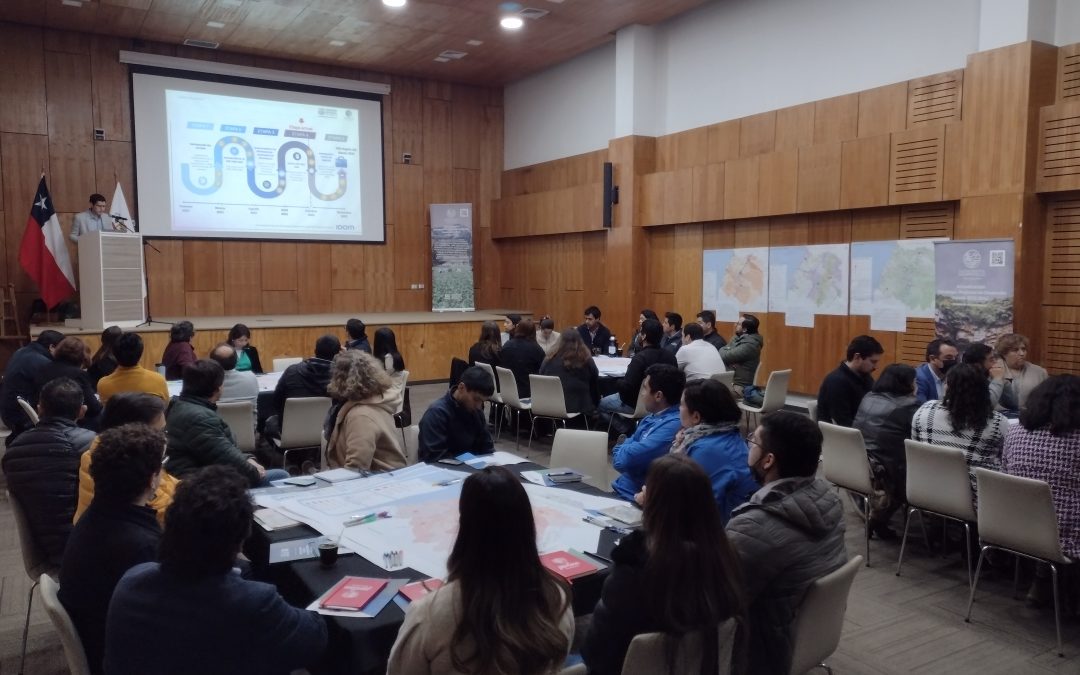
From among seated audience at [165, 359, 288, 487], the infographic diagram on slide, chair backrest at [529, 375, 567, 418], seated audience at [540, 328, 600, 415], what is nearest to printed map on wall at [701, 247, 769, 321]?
seated audience at [540, 328, 600, 415]

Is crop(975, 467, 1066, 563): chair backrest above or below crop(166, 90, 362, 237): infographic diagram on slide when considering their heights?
below

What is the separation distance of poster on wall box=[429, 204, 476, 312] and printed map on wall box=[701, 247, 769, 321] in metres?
4.76

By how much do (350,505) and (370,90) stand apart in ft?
35.5

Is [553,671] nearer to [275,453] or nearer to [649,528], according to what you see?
[649,528]

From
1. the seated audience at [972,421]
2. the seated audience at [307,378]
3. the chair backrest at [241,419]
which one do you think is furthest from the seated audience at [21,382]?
the seated audience at [972,421]

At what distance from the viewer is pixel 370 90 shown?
41.0 feet

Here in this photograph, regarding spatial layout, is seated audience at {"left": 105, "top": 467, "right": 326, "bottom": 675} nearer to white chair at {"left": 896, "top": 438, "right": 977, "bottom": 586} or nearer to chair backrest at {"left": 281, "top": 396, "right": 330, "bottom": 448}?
white chair at {"left": 896, "top": 438, "right": 977, "bottom": 586}

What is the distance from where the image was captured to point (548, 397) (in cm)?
651

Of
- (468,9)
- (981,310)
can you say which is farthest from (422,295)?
(981,310)

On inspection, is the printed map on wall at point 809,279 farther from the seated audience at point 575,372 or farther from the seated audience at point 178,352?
the seated audience at point 178,352

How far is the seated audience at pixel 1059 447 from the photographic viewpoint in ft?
11.0

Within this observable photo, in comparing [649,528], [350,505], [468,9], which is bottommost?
[350,505]

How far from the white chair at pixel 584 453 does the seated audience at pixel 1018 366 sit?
3418 millimetres

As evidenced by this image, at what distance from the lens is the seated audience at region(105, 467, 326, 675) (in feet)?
5.78
